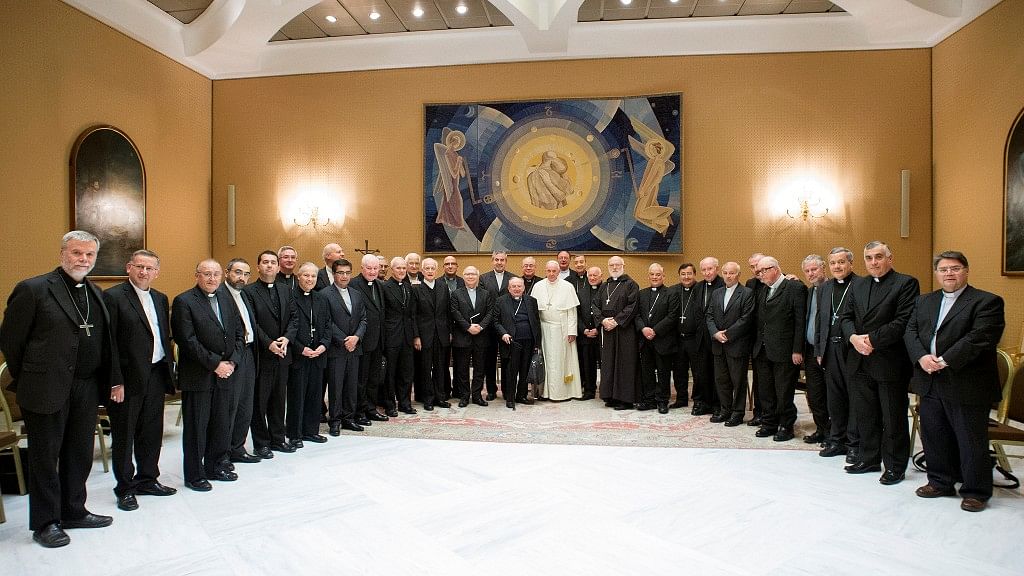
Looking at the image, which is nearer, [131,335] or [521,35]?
[131,335]

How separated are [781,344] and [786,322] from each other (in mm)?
220

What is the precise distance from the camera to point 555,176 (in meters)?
10.0

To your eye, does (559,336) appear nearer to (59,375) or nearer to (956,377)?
(956,377)

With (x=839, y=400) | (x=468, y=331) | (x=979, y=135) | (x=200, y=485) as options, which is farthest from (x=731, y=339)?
(x=200, y=485)

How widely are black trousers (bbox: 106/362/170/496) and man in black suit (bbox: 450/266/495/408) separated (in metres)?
3.71

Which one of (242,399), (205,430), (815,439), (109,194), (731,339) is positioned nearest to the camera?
(205,430)

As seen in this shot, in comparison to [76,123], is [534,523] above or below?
below

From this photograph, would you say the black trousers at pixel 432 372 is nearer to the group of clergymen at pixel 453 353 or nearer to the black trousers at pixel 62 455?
the group of clergymen at pixel 453 353

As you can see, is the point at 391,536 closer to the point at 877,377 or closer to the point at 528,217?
the point at 877,377

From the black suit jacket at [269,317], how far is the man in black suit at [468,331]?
8.20 feet

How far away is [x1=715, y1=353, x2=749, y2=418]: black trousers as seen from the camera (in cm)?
672

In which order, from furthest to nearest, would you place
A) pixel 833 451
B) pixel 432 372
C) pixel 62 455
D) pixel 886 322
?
pixel 432 372
pixel 833 451
pixel 886 322
pixel 62 455

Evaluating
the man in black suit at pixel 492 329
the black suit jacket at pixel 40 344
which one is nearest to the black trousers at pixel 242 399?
the black suit jacket at pixel 40 344

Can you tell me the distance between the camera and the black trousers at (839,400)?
525 cm
